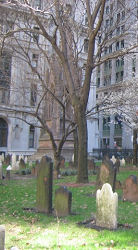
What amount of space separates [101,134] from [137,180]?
162ft

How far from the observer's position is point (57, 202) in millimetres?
6844

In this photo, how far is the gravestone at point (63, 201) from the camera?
6.73 m

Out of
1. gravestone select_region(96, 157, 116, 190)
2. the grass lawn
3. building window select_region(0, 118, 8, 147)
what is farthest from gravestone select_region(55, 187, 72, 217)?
building window select_region(0, 118, 8, 147)

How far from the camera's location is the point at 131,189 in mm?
8766

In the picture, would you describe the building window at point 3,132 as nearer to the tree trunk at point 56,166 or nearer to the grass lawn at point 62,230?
the tree trunk at point 56,166

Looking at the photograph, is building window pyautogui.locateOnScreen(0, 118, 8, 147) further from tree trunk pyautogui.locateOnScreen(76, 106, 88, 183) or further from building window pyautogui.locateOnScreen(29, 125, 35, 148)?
tree trunk pyautogui.locateOnScreen(76, 106, 88, 183)

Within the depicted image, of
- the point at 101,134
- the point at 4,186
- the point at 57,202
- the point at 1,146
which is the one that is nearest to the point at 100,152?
the point at 1,146

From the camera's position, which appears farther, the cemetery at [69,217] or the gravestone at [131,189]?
the gravestone at [131,189]

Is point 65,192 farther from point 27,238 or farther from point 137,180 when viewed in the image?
point 137,180

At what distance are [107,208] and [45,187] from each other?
1.78 metres

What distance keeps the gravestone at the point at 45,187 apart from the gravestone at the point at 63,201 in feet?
0.88

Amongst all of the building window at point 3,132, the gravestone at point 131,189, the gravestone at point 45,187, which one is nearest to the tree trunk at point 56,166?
the gravestone at point 131,189

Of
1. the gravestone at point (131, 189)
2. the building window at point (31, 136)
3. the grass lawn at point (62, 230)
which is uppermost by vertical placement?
the building window at point (31, 136)

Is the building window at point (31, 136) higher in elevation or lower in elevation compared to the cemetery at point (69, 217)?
higher
